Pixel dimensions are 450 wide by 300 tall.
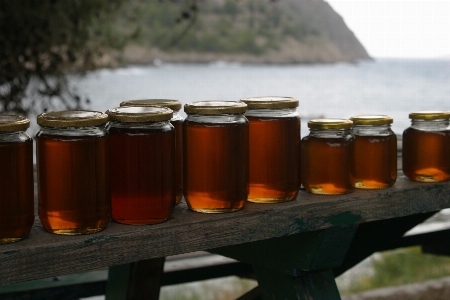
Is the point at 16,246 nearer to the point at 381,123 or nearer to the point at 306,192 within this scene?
the point at 306,192

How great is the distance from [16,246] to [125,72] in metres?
72.1

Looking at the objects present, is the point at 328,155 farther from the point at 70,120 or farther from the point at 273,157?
the point at 70,120

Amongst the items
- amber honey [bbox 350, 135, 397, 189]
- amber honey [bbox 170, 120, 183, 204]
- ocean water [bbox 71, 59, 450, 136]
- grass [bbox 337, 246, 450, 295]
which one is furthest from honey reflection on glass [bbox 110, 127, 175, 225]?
ocean water [bbox 71, 59, 450, 136]

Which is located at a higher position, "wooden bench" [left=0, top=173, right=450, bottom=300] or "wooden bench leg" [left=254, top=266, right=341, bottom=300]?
"wooden bench" [left=0, top=173, right=450, bottom=300]

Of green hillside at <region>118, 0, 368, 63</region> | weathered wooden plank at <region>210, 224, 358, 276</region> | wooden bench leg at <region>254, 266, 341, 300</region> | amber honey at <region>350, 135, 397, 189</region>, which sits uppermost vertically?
green hillside at <region>118, 0, 368, 63</region>

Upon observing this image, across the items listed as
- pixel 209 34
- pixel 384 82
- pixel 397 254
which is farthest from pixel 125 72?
pixel 397 254

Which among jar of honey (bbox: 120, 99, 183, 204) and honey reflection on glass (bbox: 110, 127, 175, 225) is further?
jar of honey (bbox: 120, 99, 183, 204)

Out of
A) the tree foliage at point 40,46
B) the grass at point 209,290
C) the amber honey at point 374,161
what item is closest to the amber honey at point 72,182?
the amber honey at point 374,161

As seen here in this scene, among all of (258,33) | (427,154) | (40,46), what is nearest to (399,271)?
(40,46)

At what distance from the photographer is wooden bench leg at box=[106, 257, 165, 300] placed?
1908mm

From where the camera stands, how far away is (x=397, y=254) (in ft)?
18.7

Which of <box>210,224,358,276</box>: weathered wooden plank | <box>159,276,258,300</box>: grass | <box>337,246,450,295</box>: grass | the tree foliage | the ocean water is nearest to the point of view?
<box>210,224,358,276</box>: weathered wooden plank

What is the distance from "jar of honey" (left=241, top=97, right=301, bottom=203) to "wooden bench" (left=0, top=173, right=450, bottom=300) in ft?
0.11

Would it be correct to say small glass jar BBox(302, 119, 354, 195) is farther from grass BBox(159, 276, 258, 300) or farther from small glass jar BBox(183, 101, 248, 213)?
grass BBox(159, 276, 258, 300)
